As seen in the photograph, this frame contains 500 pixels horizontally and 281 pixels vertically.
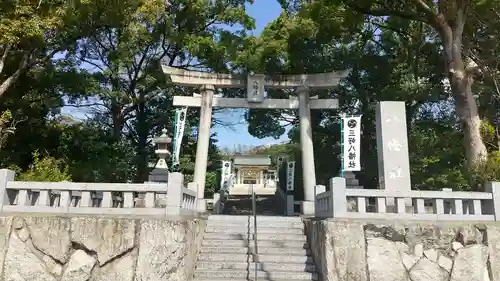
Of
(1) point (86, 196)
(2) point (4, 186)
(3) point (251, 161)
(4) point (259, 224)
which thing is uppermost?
(3) point (251, 161)

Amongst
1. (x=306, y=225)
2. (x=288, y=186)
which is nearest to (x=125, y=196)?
(x=306, y=225)

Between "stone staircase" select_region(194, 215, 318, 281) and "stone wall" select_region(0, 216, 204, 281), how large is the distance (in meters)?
1.20

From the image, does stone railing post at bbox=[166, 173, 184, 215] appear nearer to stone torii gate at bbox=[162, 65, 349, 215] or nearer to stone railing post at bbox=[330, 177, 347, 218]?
stone railing post at bbox=[330, 177, 347, 218]

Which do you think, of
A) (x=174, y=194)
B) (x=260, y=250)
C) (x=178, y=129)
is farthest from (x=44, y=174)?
(x=260, y=250)

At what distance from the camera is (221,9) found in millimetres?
16906

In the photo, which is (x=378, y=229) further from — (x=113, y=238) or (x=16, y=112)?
(x=16, y=112)

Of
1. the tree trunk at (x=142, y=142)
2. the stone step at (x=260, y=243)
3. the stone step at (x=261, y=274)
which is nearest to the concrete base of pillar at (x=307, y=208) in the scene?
the stone step at (x=260, y=243)

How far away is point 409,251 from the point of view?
6344 millimetres

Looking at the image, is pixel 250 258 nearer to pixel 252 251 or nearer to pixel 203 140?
pixel 252 251

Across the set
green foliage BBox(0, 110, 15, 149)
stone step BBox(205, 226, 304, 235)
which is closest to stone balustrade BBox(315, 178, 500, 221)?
stone step BBox(205, 226, 304, 235)

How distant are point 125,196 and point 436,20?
9267mm

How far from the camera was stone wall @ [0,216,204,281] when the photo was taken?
6219 millimetres

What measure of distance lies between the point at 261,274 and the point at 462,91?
7.10m

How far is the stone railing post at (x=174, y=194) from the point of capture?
7.02 meters
